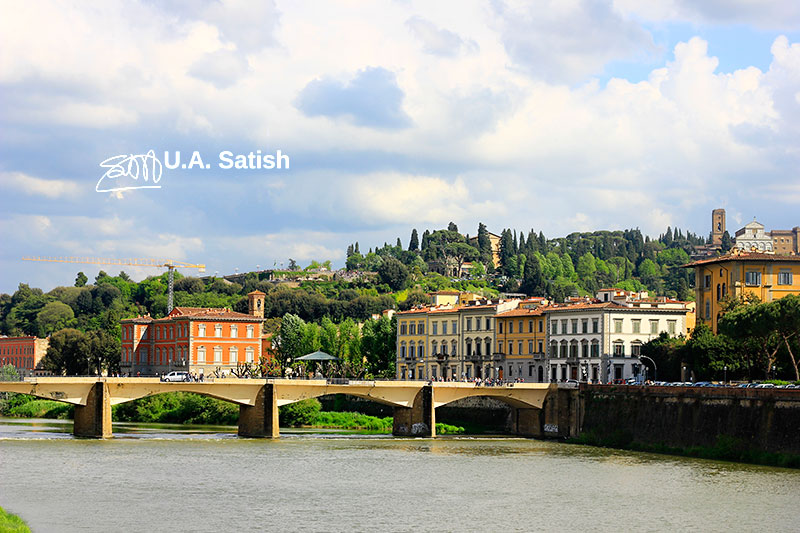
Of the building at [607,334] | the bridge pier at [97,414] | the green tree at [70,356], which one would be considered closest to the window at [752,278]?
the building at [607,334]

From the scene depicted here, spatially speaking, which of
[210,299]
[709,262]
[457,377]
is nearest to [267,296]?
[210,299]

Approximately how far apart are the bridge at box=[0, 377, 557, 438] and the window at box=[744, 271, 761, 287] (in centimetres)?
1735

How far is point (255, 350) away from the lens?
119562mm

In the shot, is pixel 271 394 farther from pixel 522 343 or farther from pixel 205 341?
pixel 205 341

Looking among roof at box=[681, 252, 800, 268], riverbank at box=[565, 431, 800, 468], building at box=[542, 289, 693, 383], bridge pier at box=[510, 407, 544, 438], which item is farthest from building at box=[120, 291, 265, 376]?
roof at box=[681, 252, 800, 268]

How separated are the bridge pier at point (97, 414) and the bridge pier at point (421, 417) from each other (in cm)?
2083

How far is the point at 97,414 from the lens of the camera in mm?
72375

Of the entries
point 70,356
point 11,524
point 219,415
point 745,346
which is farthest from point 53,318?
point 11,524

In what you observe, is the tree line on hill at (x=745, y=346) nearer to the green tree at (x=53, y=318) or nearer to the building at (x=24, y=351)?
the building at (x=24, y=351)

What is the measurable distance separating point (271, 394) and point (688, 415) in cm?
2699

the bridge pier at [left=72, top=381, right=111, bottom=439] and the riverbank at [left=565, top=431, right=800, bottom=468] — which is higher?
the bridge pier at [left=72, top=381, right=111, bottom=439]

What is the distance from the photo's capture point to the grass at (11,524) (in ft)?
113

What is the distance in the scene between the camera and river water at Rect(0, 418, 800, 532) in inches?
1645

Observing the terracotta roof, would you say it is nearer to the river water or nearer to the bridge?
the bridge
